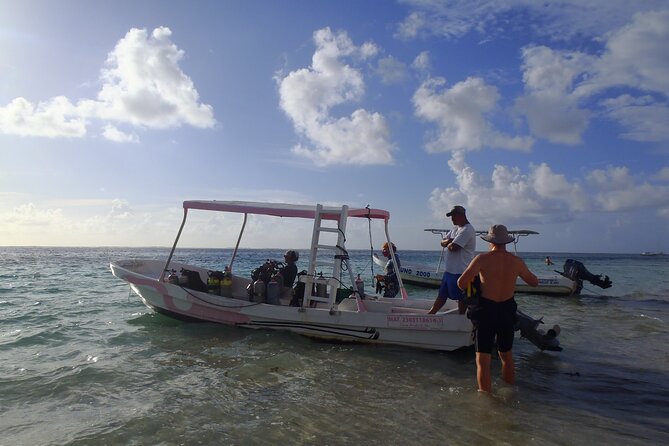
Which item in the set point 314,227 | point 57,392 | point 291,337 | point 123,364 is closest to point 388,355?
point 291,337

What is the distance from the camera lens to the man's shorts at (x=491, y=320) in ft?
18.6

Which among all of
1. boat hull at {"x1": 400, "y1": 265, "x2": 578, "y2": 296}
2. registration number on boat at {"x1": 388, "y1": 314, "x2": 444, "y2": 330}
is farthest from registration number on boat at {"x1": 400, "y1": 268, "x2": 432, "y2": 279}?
registration number on boat at {"x1": 388, "y1": 314, "x2": 444, "y2": 330}

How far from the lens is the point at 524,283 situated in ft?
66.0

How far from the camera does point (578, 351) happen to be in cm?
859

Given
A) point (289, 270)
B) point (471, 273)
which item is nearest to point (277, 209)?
point (289, 270)

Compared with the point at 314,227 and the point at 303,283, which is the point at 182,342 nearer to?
the point at 303,283

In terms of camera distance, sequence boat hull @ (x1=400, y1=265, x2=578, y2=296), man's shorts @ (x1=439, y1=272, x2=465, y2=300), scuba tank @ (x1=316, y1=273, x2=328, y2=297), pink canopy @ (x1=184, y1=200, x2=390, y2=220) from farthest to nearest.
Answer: boat hull @ (x1=400, y1=265, x2=578, y2=296), scuba tank @ (x1=316, y1=273, x2=328, y2=297), pink canopy @ (x1=184, y1=200, x2=390, y2=220), man's shorts @ (x1=439, y1=272, x2=465, y2=300)

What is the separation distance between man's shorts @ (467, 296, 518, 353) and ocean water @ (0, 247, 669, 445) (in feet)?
2.29

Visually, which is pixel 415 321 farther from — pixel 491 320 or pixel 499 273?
pixel 499 273

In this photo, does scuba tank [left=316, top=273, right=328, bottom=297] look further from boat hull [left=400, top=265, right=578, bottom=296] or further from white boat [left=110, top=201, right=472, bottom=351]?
boat hull [left=400, top=265, right=578, bottom=296]

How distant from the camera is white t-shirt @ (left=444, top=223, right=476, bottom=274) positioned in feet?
24.1

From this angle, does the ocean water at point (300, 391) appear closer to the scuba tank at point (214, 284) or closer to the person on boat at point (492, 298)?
the person on boat at point (492, 298)

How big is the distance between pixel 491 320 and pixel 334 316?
334cm

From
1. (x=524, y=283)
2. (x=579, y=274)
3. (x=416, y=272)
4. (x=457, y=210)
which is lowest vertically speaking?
(x=524, y=283)
